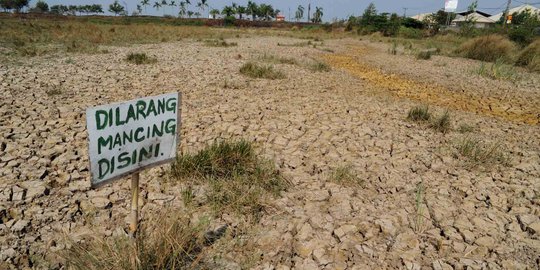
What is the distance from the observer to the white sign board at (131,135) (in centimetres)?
164

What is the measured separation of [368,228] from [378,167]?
1191 millimetres

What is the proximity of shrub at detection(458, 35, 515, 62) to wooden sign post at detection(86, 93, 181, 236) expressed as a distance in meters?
15.3

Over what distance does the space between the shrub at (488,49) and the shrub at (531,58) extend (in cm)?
60

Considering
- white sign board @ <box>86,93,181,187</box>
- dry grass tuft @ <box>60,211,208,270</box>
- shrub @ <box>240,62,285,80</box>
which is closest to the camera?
white sign board @ <box>86,93,181,187</box>

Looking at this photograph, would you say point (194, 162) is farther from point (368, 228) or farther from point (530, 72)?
point (530, 72)

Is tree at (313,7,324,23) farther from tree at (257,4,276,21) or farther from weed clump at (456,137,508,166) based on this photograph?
weed clump at (456,137,508,166)

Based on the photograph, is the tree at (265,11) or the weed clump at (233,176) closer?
the weed clump at (233,176)

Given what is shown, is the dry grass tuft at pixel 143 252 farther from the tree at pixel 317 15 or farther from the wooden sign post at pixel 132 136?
the tree at pixel 317 15

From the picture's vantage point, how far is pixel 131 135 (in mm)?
1791

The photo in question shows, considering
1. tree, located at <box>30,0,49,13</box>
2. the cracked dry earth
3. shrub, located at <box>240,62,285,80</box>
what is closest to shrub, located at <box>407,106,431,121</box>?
the cracked dry earth

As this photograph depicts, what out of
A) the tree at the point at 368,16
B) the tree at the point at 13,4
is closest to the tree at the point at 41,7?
the tree at the point at 13,4

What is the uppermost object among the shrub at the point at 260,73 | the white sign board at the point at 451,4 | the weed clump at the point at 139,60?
the white sign board at the point at 451,4

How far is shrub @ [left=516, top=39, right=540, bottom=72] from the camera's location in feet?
37.3

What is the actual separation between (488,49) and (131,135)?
16244 millimetres
